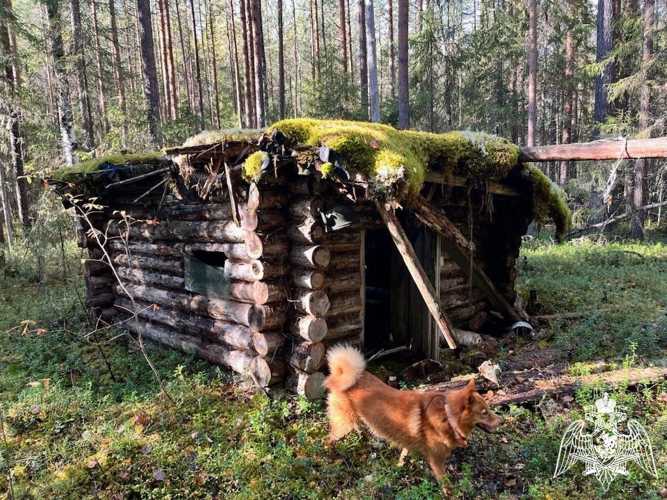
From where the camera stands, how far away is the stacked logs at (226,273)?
18.2 feet

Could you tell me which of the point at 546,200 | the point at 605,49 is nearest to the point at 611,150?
the point at 546,200

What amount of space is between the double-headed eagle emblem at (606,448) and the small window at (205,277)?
4522 mm

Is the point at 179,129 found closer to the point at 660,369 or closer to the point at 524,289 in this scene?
the point at 524,289

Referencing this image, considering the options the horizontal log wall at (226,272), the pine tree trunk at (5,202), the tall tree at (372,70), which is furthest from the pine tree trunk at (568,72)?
the pine tree trunk at (5,202)

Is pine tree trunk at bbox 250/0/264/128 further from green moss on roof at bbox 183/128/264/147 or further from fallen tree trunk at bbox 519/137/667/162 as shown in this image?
fallen tree trunk at bbox 519/137/667/162

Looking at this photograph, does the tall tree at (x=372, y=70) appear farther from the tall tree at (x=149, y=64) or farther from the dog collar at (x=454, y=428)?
the dog collar at (x=454, y=428)

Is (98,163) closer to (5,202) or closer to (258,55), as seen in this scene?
(258,55)

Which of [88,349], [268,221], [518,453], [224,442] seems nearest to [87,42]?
[88,349]

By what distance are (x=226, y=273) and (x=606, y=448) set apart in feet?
16.0

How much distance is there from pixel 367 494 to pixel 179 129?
15568mm

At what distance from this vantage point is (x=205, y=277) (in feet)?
21.3

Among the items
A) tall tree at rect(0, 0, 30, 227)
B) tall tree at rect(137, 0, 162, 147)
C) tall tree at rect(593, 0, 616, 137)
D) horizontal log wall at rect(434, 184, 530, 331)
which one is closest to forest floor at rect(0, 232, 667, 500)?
horizontal log wall at rect(434, 184, 530, 331)

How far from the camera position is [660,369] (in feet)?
17.6

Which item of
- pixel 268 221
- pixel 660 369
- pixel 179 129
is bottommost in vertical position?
pixel 660 369
